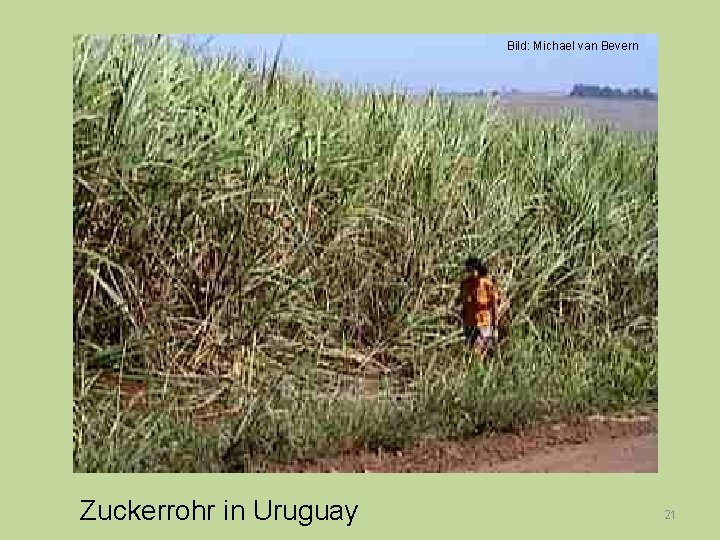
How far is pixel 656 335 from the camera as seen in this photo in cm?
565

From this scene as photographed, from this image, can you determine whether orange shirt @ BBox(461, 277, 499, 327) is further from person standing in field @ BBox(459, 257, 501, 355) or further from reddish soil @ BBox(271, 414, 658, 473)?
reddish soil @ BBox(271, 414, 658, 473)

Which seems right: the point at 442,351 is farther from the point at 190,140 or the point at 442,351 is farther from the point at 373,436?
the point at 190,140

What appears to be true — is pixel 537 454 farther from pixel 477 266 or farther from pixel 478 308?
pixel 477 266

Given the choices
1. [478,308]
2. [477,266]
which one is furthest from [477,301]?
[477,266]

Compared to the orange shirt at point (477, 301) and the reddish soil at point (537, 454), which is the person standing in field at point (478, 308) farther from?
the reddish soil at point (537, 454)

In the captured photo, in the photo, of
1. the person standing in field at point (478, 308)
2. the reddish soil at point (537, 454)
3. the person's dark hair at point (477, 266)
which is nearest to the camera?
the reddish soil at point (537, 454)

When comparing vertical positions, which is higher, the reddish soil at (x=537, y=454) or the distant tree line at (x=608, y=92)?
the distant tree line at (x=608, y=92)

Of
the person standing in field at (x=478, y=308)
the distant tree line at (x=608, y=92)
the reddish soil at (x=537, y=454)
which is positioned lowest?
the reddish soil at (x=537, y=454)

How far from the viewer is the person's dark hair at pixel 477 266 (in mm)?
6052

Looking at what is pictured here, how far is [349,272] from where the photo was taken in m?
5.89

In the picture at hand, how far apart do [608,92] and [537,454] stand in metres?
1.47

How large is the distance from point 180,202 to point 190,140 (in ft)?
0.84

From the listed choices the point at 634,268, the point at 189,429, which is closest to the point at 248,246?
the point at 189,429

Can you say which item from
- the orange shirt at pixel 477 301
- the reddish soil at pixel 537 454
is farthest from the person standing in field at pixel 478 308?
the reddish soil at pixel 537 454
